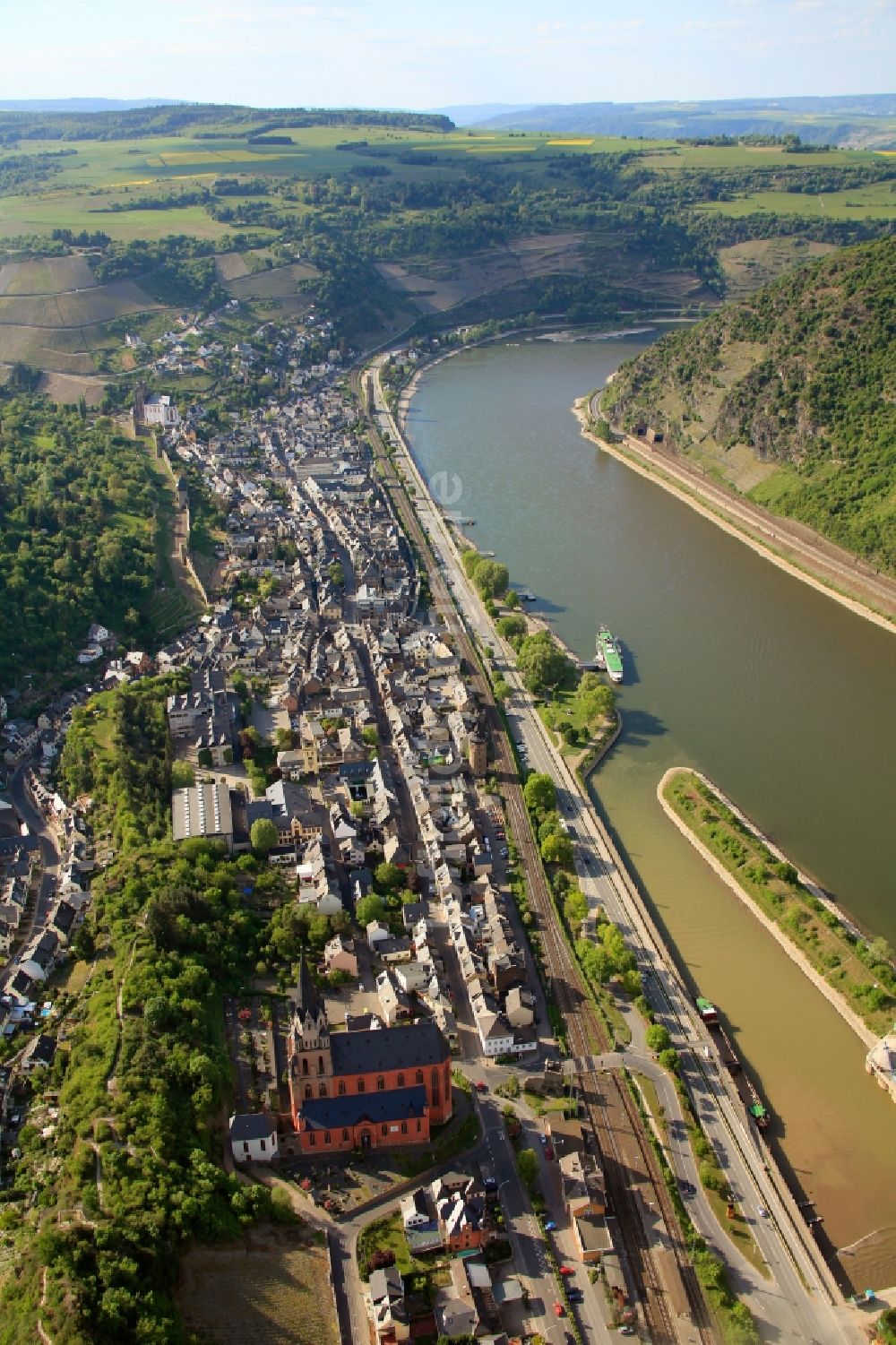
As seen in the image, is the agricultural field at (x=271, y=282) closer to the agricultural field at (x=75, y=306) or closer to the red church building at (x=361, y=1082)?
the agricultural field at (x=75, y=306)

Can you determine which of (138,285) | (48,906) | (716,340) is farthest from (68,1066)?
(138,285)

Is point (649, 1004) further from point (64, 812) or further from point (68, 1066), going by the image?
point (64, 812)

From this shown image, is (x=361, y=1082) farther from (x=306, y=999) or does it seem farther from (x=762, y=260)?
(x=762, y=260)

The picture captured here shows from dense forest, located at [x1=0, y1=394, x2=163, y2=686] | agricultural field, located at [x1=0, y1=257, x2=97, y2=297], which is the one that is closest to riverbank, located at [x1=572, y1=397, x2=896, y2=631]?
dense forest, located at [x1=0, y1=394, x2=163, y2=686]

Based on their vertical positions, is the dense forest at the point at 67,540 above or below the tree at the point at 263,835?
above

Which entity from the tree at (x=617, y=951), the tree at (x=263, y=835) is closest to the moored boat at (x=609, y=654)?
the tree at (x=617, y=951)

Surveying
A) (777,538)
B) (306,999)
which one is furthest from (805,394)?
(306,999)

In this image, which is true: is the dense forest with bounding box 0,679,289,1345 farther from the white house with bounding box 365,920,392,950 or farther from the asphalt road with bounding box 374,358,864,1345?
the asphalt road with bounding box 374,358,864,1345
